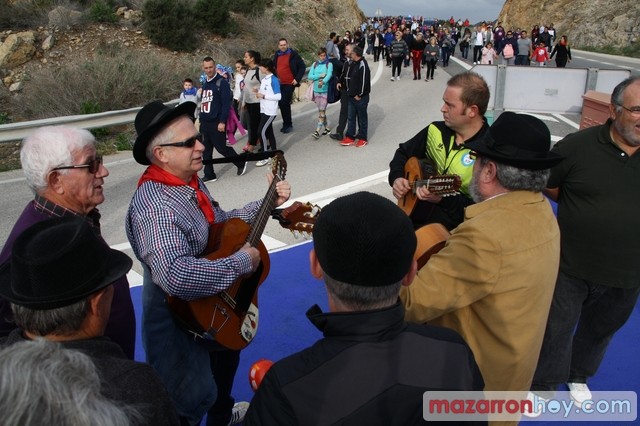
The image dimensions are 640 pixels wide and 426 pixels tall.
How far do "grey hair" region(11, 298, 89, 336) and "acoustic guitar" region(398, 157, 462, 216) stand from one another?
2.45 m

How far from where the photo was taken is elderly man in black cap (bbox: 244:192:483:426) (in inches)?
60.4

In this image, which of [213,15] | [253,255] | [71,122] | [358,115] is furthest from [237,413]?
[213,15]

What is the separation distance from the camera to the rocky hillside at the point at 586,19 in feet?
131

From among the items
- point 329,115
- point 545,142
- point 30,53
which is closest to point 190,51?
point 30,53

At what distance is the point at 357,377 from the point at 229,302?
1.51m

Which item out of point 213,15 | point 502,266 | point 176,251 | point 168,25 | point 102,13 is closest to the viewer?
point 502,266

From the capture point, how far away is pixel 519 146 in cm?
246

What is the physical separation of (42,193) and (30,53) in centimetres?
2080

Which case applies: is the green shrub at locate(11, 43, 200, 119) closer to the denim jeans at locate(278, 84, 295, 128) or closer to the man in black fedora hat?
the denim jeans at locate(278, 84, 295, 128)

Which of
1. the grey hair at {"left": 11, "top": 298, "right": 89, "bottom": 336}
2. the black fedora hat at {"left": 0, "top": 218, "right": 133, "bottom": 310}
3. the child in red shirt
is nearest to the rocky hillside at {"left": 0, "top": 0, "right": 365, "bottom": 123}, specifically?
the child in red shirt

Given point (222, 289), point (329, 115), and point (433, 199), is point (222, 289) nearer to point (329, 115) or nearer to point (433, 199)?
point (433, 199)

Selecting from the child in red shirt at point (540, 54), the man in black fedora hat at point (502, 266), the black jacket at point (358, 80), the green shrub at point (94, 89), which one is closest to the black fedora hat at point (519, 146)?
the man in black fedora hat at point (502, 266)

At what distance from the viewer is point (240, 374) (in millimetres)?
4234

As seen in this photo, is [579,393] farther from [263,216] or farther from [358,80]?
[358,80]
